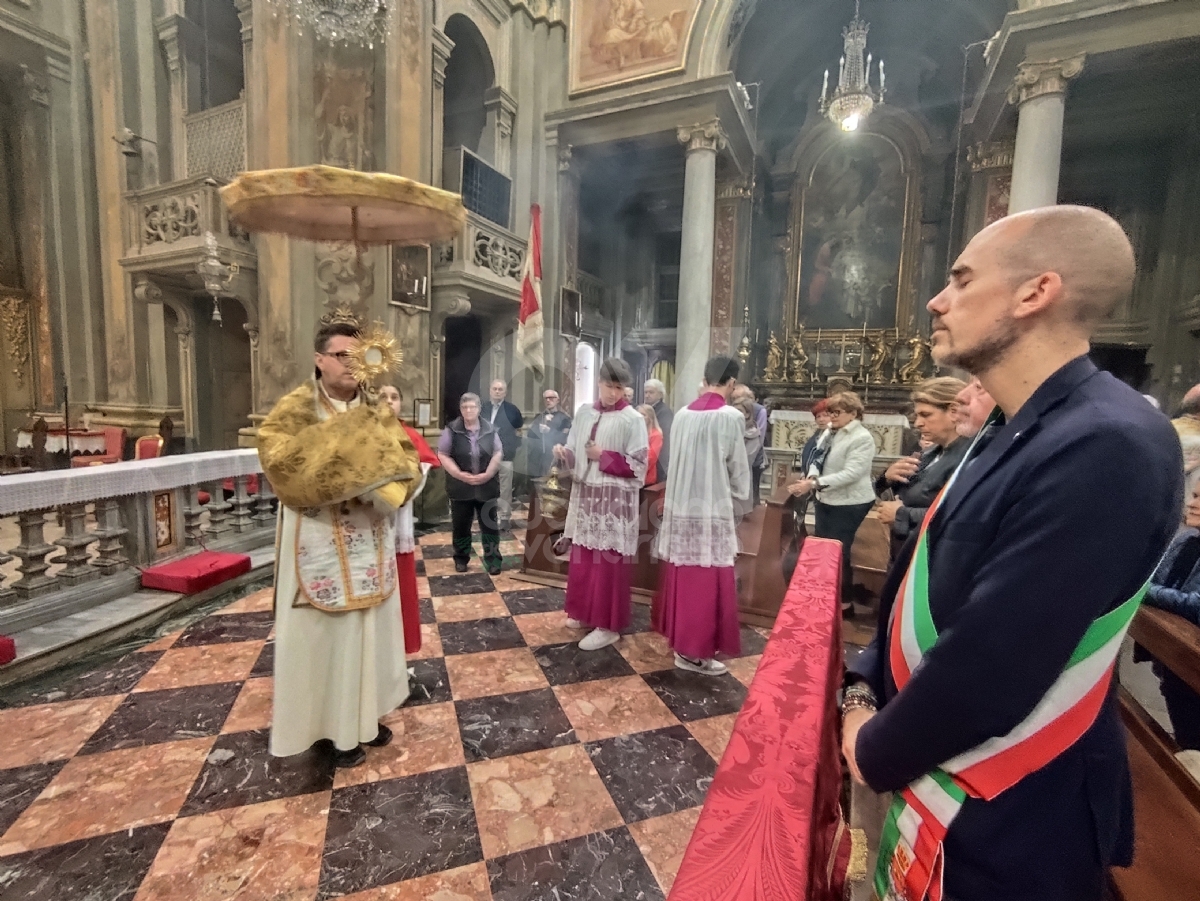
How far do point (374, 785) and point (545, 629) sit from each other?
5.73 feet

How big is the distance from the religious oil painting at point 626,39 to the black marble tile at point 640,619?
8368mm

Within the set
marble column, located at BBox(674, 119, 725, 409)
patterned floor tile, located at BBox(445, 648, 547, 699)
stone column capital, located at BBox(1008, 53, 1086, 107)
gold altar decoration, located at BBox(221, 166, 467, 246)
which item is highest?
stone column capital, located at BBox(1008, 53, 1086, 107)

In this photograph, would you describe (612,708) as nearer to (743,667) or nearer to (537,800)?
(537,800)

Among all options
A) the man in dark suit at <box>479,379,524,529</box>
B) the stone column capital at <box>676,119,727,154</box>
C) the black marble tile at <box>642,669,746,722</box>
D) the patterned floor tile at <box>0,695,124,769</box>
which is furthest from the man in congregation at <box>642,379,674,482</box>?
the stone column capital at <box>676,119,727,154</box>

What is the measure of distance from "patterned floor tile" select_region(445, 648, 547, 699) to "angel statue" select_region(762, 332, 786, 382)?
10303 mm

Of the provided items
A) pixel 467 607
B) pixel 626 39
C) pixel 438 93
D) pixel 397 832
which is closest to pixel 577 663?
pixel 467 607

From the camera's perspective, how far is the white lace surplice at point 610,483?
12.0 ft

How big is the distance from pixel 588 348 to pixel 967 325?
1339 cm

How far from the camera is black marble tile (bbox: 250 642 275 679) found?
10.6ft

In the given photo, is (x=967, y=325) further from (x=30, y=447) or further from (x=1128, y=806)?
(x=30, y=447)

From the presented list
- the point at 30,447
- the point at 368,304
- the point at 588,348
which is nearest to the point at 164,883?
the point at 368,304

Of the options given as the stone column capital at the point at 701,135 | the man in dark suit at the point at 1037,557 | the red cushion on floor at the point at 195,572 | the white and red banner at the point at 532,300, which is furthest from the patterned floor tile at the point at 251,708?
the stone column capital at the point at 701,135

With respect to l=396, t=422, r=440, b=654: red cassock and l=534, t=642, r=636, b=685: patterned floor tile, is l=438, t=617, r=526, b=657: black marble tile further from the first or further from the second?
l=396, t=422, r=440, b=654: red cassock

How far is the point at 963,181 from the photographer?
36.7 ft
